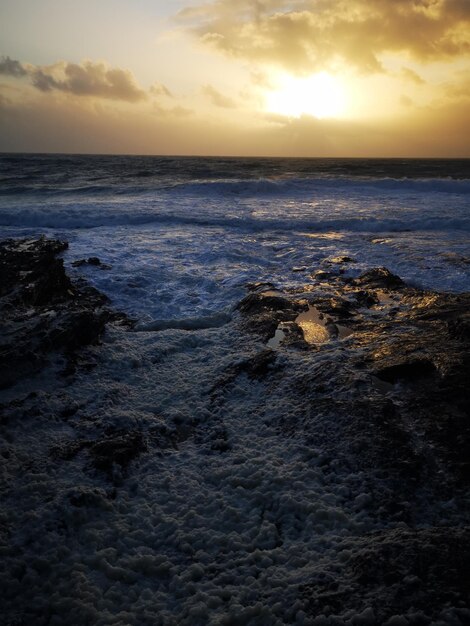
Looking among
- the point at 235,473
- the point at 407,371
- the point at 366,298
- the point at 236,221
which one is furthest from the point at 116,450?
the point at 236,221

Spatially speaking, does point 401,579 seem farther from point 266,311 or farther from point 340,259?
point 340,259

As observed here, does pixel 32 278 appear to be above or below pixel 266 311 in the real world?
above

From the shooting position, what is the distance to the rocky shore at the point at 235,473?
2.18 meters

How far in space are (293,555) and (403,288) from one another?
5645mm

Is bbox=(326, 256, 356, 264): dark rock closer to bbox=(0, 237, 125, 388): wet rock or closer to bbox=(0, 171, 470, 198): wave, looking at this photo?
bbox=(0, 237, 125, 388): wet rock

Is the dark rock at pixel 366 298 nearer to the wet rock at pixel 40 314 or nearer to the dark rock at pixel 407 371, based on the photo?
the dark rock at pixel 407 371

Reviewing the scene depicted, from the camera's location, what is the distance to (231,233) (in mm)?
12742

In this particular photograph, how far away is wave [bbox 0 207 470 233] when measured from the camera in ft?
44.5

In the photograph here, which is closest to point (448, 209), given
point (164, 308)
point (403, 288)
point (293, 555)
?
point (403, 288)

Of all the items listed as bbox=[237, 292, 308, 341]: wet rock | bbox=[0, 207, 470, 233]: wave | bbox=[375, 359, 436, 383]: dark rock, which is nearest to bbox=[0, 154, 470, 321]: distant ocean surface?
bbox=[0, 207, 470, 233]: wave

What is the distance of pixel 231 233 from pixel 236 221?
80.2 inches

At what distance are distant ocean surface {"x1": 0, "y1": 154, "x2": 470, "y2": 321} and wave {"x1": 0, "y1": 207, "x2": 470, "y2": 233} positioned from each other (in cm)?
4

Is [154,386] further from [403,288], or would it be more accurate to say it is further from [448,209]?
[448,209]

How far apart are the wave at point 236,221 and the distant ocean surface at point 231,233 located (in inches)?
1.5
